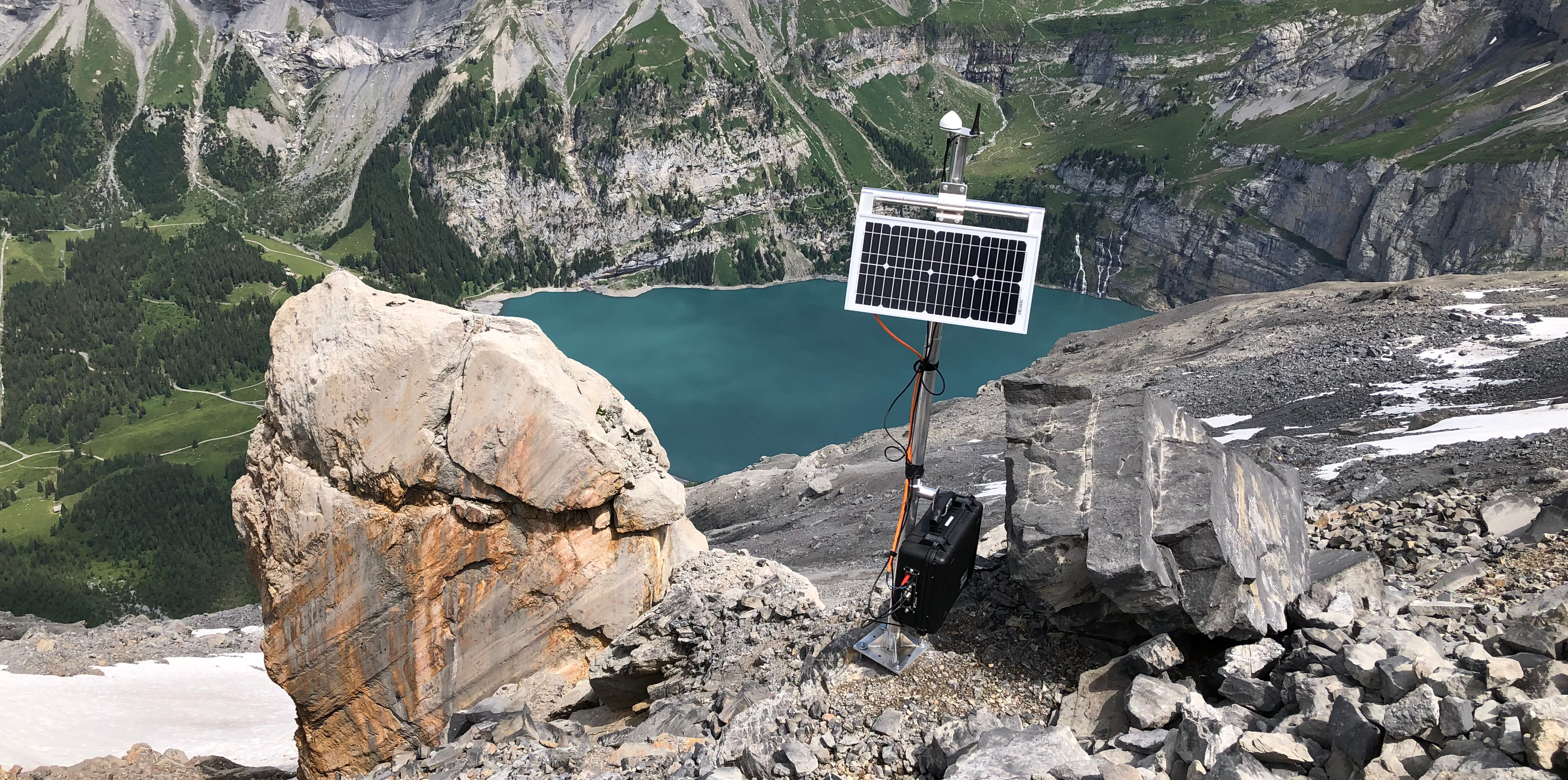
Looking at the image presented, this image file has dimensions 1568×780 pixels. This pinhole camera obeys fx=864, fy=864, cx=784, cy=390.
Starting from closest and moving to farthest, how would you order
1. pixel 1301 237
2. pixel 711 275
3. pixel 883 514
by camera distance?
pixel 883 514 < pixel 1301 237 < pixel 711 275

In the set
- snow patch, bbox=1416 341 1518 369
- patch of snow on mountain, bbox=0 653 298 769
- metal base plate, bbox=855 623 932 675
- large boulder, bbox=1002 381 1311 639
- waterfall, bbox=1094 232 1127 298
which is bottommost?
patch of snow on mountain, bbox=0 653 298 769

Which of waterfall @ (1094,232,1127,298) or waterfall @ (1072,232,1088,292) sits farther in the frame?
waterfall @ (1072,232,1088,292)

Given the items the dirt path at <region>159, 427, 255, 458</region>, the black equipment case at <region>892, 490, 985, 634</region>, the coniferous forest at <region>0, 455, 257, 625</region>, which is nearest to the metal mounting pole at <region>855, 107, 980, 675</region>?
the black equipment case at <region>892, 490, 985, 634</region>

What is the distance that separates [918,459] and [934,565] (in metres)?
1.30

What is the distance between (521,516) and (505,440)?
1.63 metres

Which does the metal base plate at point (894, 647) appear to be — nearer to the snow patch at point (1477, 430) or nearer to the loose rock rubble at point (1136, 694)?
the loose rock rubble at point (1136, 694)

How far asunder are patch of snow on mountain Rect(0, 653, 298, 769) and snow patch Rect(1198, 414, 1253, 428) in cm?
3306

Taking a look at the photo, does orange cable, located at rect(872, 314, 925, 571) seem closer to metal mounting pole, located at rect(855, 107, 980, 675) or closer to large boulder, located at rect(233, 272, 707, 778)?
metal mounting pole, located at rect(855, 107, 980, 675)

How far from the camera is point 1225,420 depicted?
3478 cm

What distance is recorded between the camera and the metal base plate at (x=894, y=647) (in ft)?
34.5

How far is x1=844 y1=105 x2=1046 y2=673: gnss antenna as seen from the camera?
9844 millimetres

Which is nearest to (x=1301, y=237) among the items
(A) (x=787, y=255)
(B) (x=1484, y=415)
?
(A) (x=787, y=255)

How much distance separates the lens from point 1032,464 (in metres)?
11.4

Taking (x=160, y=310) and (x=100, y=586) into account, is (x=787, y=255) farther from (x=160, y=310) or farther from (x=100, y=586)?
(x=100, y=586)
